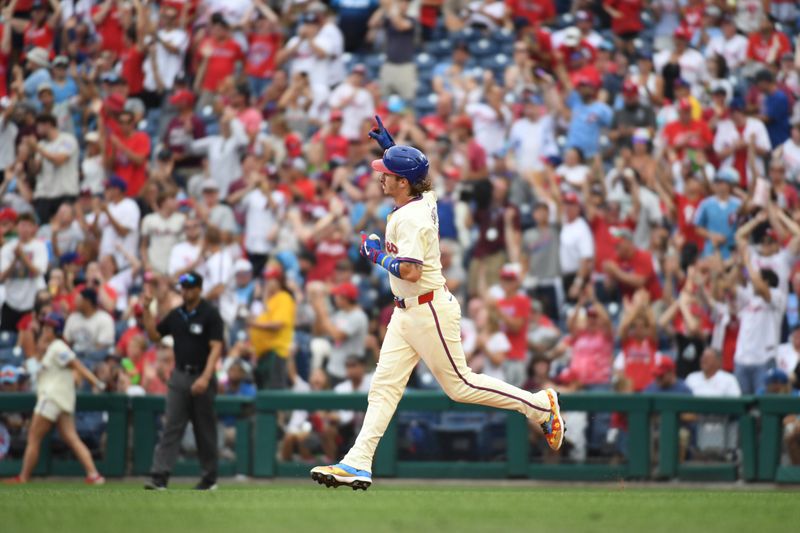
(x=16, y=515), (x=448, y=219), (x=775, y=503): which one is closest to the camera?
(x=16, y=515)

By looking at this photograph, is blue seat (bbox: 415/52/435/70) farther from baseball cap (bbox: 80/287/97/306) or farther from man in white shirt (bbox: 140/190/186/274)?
baseball cap (bbox: 80/287/97/306)

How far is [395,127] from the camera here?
703 inches

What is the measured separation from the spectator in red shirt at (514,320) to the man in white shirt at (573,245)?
0.97m

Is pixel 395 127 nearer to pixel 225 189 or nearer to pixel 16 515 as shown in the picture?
pixel 225 189

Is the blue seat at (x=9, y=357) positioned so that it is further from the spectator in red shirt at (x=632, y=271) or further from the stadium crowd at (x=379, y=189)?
the spectator in red shirt at (x=632, y=271)

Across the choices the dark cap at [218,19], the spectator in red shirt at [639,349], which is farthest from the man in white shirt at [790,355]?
the dark cap at [218,19]

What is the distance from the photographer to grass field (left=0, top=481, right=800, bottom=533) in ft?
23.4

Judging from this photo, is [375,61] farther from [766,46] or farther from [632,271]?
[632,271]

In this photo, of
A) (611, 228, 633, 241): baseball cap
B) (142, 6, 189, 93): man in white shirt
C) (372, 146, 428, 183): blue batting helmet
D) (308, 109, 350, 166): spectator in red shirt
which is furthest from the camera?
(142, 6, 189, 93): man in white shirt

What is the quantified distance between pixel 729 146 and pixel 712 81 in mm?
1594

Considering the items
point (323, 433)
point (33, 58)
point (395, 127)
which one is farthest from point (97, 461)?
point (33, 58)

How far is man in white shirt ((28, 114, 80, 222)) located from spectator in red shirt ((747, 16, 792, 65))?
9281mm

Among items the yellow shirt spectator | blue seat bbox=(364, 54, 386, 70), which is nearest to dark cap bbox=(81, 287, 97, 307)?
the yellow shirt spectator

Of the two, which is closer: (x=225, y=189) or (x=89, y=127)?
(x=225, y=189)
